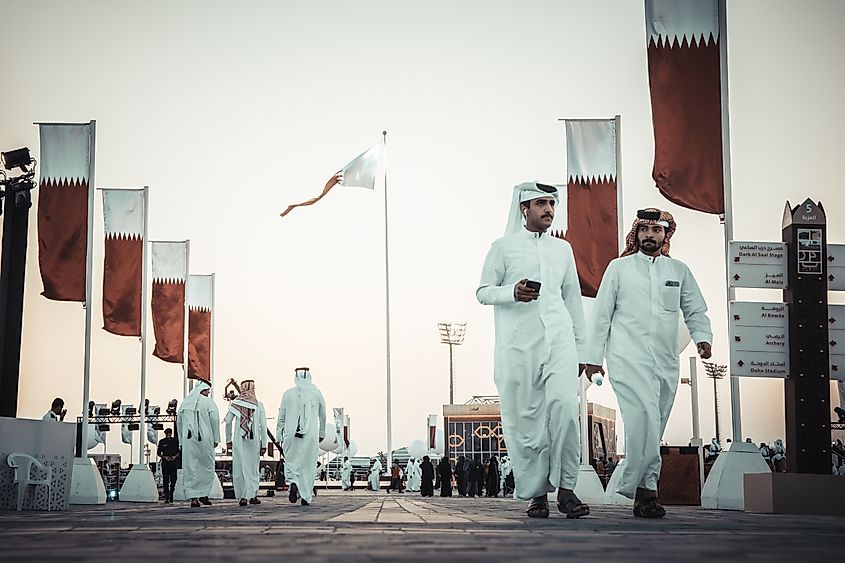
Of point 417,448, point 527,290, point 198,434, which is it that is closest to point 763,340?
point 527,290

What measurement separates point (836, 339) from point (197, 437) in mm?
11688

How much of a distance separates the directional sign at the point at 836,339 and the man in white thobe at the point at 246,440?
416 inches

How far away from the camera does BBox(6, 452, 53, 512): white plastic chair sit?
44.6 feet

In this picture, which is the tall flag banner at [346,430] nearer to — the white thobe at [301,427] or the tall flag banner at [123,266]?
the tall flag banner at [123,266]

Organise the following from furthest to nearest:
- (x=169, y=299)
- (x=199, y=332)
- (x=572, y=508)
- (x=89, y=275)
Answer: (x=199, y=332), (x=169, y=299), (x=89, y=275), (x=572, y=508)

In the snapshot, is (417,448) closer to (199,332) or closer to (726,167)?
(199,332)

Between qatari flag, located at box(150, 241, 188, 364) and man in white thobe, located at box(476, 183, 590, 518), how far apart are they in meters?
21.9

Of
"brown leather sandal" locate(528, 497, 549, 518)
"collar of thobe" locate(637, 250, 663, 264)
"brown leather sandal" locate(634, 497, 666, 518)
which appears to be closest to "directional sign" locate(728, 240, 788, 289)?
"collar of thobe" locate(637, 250, 663, 264)

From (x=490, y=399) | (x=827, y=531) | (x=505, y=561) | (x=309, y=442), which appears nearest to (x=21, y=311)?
(x=309, y=442)

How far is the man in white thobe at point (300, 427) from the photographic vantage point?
18.2 metres

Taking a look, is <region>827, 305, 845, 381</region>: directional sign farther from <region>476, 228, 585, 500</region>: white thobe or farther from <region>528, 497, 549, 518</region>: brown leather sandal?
<region>528, 497, 549, 518</region>: brown leather sandal

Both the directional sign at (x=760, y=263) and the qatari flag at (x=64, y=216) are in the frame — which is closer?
the directional sign at (x=760, y=263)

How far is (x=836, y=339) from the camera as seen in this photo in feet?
34.5

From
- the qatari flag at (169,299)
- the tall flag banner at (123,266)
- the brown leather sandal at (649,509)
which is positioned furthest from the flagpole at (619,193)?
the qatari flag at (169,299)
